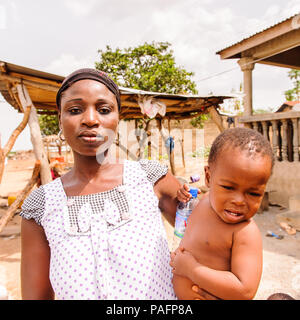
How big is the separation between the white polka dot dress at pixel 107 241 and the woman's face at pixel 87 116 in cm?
22

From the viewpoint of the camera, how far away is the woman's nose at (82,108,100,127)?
1126mm

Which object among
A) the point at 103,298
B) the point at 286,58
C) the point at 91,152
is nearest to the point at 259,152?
the point at 91,152

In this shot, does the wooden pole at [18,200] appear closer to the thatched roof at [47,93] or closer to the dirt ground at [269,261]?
the dirt ground at [269,261]

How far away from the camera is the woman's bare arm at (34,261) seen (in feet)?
3.79

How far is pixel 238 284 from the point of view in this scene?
107cm

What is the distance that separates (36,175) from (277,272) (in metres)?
4.21

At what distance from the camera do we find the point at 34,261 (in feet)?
3.79

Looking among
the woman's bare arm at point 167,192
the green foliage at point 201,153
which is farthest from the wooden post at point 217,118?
the green foliage at point 201,153

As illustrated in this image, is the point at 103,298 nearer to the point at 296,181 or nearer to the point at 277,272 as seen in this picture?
the point at 277,272

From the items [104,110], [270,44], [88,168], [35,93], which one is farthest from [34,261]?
[270,44]

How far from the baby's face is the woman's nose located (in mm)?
590

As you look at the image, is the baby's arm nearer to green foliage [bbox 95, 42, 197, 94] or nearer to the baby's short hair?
the baby's short hair

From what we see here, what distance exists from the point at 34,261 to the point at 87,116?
26.7 inches

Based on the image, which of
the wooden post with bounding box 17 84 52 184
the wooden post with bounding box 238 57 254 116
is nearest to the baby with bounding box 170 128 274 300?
the wooden post with bounding box 17 84 52 184
